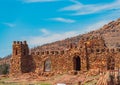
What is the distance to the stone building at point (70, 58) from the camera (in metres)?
57.8

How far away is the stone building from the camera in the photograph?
57.8m

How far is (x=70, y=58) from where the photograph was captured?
5975 cm

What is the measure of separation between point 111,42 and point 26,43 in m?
46.4

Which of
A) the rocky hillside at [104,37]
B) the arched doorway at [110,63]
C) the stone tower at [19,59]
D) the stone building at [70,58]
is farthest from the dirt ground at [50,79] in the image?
the rocky hillside at [104,37]

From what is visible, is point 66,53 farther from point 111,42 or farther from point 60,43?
point 60,43

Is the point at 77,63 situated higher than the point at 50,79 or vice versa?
the point at 77,63

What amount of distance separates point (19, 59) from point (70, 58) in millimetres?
7975

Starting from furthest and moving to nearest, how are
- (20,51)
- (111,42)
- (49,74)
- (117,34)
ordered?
(117,34) → (111,42) → (20,51) → (49,74)

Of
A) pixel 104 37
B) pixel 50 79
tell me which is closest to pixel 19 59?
pixel 50 79

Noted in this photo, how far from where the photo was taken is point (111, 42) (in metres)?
108

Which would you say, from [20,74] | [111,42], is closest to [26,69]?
[20,74]

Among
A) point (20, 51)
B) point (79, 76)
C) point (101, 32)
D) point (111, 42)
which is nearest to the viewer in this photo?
point (79, 76)

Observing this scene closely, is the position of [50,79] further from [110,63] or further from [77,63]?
[110,63]

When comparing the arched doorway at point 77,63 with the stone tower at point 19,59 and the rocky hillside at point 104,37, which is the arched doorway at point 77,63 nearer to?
the stone tower at point 19,59
